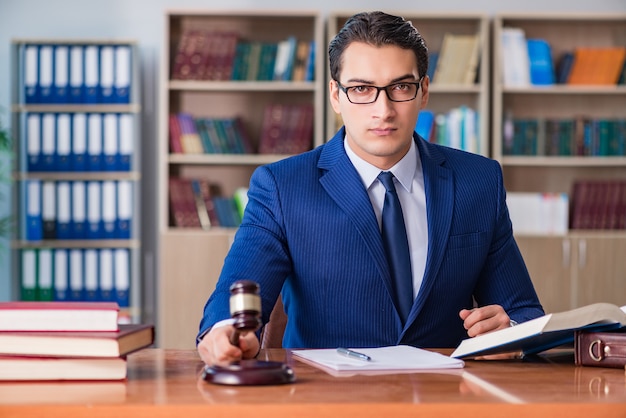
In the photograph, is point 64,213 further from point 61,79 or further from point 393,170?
point 393,170

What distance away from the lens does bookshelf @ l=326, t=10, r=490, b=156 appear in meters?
4.87

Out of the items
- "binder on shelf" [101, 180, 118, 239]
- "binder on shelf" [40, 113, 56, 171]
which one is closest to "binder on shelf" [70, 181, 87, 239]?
"binder on shelf" [101, 180, 118, 239]

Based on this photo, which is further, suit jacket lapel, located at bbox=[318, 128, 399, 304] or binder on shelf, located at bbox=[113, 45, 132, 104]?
binder on shelf, located at bbox=[113, 45, 132, 104]

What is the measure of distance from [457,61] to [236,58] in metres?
1.19

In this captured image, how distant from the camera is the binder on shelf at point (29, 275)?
4.88m

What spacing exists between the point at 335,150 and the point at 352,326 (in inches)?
15.3

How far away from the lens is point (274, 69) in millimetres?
4945

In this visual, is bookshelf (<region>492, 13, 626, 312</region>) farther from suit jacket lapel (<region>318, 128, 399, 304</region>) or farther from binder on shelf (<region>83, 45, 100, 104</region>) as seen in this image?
suit jacket lapel (<region>318, 128, 399, 304</region>)

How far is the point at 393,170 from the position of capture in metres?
1.97

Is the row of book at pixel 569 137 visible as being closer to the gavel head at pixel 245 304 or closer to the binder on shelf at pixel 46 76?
the binder on shelf at pixel 46 76

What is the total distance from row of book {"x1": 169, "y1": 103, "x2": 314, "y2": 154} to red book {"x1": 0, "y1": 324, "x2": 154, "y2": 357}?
3627mm

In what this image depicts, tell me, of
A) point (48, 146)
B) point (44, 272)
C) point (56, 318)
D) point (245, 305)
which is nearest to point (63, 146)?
point (48, 146)

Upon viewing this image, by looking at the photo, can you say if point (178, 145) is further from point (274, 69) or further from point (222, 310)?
point (222, 310)

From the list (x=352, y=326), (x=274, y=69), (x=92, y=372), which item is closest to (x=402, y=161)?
(x=352, y=326)
